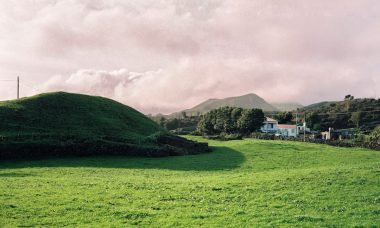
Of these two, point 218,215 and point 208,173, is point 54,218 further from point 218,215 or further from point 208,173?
point 208,173

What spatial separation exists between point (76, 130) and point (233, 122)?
194 feet

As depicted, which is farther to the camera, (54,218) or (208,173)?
(208,173)

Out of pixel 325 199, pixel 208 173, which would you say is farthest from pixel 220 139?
pixel 325 199

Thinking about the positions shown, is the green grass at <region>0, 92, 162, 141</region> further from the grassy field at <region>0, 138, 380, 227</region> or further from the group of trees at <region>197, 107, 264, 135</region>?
the group of trees at <region>197, 107, 264, 135</region>

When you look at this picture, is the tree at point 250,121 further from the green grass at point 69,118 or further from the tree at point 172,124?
the tree at point 172,124

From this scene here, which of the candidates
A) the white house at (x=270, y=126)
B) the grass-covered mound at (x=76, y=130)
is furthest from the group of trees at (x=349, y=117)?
the grass-covered mound at (x=76, y=130)

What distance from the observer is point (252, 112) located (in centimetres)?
11150

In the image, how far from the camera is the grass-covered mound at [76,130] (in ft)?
169

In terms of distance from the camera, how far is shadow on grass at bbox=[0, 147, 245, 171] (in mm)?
42844

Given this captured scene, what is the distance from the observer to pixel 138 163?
46.5 meters

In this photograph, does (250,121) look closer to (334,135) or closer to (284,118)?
(334,135)

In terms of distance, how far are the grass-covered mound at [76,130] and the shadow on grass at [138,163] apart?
7.41ft

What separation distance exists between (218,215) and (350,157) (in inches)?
1354

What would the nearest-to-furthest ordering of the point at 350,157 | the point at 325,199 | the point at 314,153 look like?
the point at 325,199, the point at 350,157, the point at 314,153
